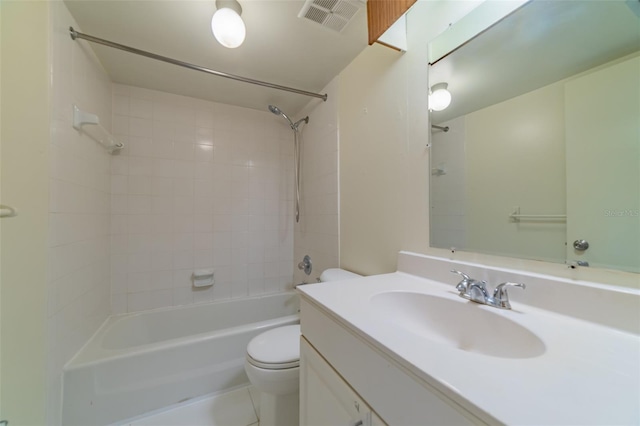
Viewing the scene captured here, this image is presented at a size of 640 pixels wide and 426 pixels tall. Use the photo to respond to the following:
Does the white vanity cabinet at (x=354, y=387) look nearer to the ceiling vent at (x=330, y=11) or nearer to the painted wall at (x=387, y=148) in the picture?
the painted wall at (x=387, y=148)

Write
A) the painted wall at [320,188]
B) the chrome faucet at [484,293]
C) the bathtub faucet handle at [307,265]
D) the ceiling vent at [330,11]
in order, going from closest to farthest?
the chrome faucet at [484,293] < the ceiling vent at [330,11] < the painted wall at [320,188] < the bathtub faucet handle at [307,265]

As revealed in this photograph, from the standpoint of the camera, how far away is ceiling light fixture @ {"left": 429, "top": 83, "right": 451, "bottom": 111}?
0.96 metres

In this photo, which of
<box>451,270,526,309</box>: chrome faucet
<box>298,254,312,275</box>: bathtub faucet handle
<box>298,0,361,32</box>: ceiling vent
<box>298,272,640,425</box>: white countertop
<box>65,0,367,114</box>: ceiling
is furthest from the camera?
<box>298,254,312,275</box>: bathtub faucet handle

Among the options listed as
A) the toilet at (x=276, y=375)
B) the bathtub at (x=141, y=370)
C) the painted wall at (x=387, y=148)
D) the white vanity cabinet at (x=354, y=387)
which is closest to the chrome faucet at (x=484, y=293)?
the painted wall at (x=387, y=148)

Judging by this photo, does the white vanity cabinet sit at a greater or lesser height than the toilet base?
greater

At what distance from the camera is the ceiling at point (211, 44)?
112 centimetres

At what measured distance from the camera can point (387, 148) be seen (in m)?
1.21

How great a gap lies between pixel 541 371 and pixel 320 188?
1587 mm

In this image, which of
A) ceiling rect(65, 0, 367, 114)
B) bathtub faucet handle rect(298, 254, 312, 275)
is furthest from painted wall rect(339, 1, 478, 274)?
bathtub faucet handle rect(298, 254, 312, 275)

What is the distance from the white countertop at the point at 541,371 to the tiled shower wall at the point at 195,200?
1.75 meters

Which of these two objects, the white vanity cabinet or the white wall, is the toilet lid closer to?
the white vanity cabinet

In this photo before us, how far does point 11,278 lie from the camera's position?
0.91 m

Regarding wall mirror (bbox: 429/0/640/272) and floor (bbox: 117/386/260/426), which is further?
floor (bbox: 117/386/260/426)

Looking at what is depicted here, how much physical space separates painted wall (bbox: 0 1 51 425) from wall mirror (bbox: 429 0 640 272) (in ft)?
5.50
